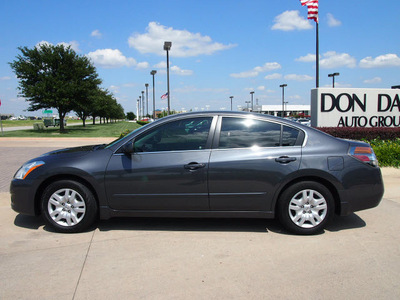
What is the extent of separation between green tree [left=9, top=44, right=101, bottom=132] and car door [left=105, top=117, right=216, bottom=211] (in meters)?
27.0

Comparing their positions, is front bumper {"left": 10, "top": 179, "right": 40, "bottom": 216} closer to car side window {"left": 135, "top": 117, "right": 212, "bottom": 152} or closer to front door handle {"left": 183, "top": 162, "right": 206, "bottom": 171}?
car side window {"left": 135, "top": 117, "right": 212, "bottom": 152}

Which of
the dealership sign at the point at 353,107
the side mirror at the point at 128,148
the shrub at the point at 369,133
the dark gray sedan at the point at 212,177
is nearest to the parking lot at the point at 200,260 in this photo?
the dark gray sedan at the point at 212,177

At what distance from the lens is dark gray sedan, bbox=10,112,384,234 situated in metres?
3.97

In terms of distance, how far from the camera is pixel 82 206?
13.6 feet

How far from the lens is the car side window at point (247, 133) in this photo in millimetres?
4117

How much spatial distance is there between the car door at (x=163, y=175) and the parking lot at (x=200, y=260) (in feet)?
1.53

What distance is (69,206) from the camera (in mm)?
4141

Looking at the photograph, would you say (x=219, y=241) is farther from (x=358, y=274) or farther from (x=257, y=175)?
(x=358, y=274)

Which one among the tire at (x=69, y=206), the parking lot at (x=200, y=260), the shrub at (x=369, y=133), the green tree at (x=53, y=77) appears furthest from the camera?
the green tree at (x=53, y=77)

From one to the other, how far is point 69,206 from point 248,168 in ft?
7.75

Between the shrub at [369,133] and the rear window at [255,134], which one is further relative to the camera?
the shrub at [369,133]

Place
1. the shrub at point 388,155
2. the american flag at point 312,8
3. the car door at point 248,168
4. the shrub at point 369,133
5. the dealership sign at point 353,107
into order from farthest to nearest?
1. the american flag at point 312,8
2. the dealership sign at point 353,107
3. the shrub at point 369,133
4. the shrub at point 388,155
5. the car door at point 248,168

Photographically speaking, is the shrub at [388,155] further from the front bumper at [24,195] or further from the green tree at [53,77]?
the green tree at [53,77]

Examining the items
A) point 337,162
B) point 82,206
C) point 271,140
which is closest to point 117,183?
point 82,206
